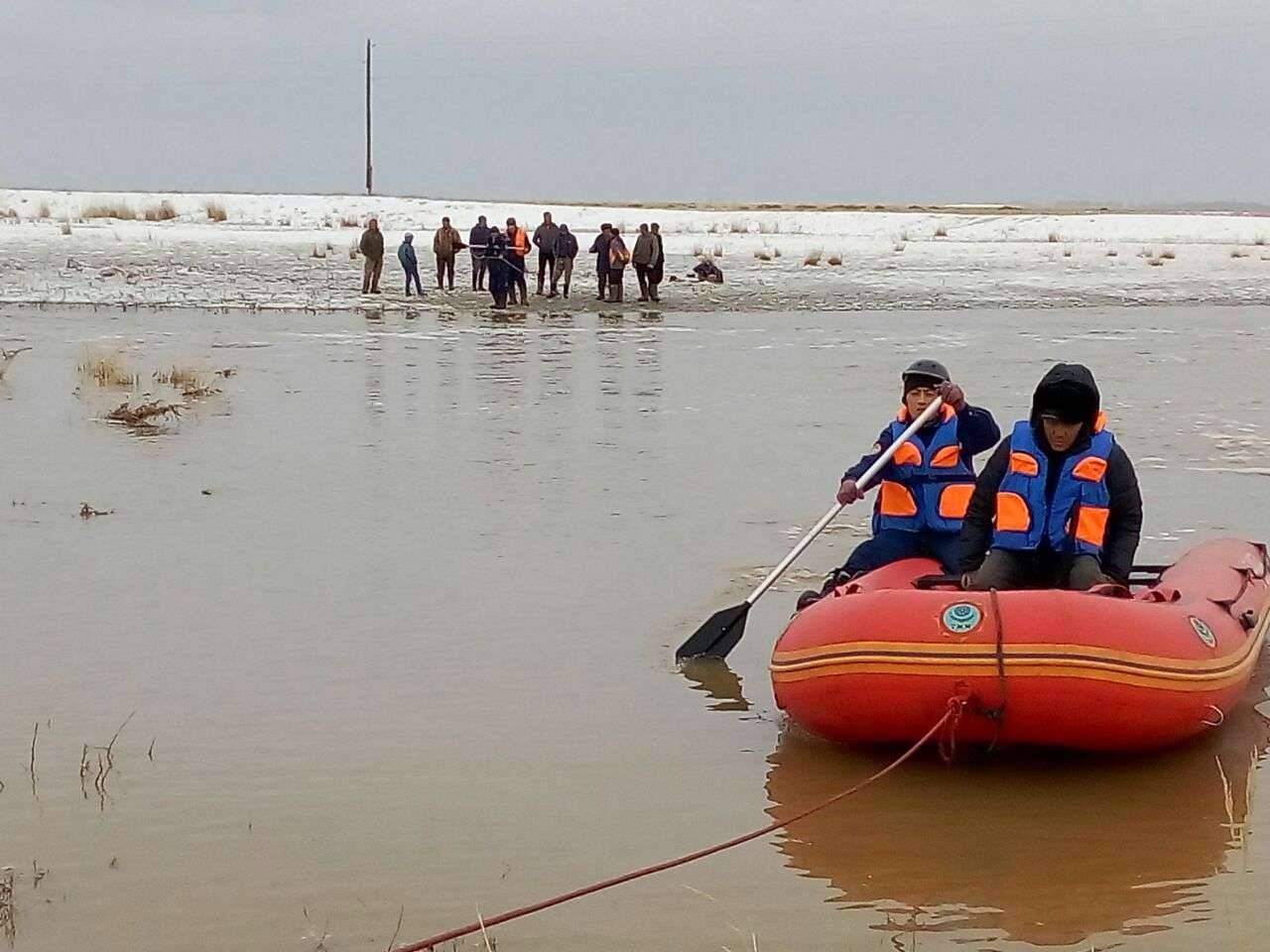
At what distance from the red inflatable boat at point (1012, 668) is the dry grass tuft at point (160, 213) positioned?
37.2 m

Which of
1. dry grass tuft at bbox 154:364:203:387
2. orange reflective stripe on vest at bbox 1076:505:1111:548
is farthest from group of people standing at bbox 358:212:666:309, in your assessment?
orange reflective stripe on vest at bbox 1076:505:1111:548

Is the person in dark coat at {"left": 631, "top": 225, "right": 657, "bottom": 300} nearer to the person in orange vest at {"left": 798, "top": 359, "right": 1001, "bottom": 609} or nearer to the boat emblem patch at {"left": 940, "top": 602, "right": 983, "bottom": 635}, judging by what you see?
the person in orange vest at {"left": 798, "top": 359, "right": 1001, "bottom": 609}

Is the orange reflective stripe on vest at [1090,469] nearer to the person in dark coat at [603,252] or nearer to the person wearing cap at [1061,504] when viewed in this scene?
the person wearing cap at [1061,504]

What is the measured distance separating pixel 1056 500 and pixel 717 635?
5.45ft

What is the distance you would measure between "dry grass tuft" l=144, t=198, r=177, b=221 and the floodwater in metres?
27.6

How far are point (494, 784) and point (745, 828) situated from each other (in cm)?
88

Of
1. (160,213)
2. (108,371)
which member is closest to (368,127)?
(160,213)

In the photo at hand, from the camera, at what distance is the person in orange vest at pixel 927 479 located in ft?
25.3

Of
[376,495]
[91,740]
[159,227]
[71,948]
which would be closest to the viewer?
[71,948]

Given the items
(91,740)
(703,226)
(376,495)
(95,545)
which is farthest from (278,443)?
(703,226)

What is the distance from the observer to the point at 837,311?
90.2 ft

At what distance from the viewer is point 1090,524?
6.82 meters

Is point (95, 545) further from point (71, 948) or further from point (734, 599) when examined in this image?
point (71, 948)

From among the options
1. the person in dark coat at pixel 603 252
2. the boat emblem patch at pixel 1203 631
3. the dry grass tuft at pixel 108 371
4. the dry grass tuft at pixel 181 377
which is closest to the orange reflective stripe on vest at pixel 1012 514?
the boat emblem patch at pixel 1203 631
